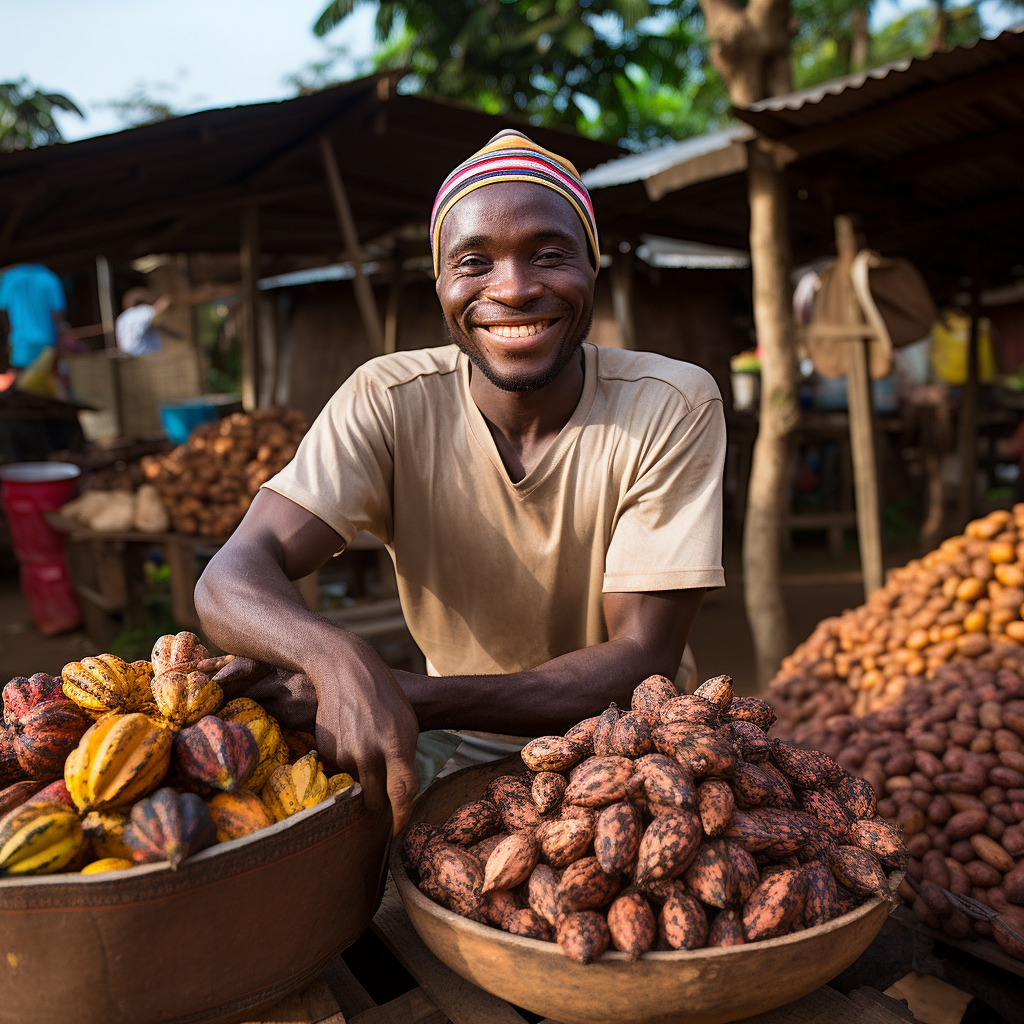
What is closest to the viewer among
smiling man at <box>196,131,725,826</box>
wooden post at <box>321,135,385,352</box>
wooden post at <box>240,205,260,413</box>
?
smiling man at <box>196,131,725,826</box>

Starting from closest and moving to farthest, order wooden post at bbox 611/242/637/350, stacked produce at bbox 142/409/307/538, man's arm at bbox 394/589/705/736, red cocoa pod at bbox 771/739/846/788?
red cocoa pod at bbox 771/739/846/788, man's arm at bbox 394/589/705/736, stacked produce at bbox 142/409/307/538, wooden post at bbox 611/242/637/350

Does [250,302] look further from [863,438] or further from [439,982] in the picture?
[439,982]

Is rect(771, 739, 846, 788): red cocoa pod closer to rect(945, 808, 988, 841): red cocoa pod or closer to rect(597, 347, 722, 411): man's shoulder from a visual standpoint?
rect(597, 347, 722, 411): man's shoulder

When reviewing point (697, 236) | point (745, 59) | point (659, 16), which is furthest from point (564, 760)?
point (659, 16)

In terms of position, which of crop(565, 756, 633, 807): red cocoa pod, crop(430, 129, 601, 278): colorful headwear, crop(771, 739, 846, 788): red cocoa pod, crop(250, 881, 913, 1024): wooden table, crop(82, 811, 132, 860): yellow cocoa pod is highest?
crop(430, 129, 601, 278): colorful headwear

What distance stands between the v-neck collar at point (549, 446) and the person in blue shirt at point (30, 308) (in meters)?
8.47

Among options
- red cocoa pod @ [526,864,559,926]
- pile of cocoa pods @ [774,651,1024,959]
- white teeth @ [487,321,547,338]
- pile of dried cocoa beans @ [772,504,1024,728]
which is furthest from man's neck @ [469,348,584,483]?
pile of dried cocoa beans @ [772,504,1024,728]

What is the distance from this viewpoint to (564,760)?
4.33 feet

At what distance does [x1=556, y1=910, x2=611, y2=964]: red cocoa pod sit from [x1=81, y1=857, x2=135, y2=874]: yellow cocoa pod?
56cm

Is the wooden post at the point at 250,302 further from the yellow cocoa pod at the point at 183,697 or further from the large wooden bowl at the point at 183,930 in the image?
the large wooden bowl at the point at 183,930

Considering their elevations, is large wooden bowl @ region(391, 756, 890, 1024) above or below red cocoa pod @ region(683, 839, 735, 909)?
below

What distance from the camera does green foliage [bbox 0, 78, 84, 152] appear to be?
22844 millimetres

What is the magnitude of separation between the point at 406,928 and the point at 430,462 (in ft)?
3.54

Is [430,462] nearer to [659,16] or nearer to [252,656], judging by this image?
[252,656]
